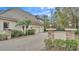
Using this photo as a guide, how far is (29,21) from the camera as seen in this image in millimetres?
5750

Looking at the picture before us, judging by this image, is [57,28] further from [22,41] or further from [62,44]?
[22,41]

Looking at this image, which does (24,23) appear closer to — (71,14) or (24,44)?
(24,44)

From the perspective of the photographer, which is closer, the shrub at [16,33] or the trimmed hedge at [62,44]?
the trimmed hedge at [62,44]

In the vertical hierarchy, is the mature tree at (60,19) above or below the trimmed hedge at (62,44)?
above

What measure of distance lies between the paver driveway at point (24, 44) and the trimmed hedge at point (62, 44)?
0.53 ft

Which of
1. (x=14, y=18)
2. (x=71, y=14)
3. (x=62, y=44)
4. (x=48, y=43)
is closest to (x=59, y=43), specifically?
(x=62, y=44)

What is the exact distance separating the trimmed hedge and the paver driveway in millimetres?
160

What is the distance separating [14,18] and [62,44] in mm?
1112

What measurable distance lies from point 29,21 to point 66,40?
33.4 inches

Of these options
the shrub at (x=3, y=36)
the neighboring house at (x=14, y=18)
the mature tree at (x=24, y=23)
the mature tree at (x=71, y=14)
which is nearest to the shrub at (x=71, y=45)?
the mature tree at (x=71, y=14)

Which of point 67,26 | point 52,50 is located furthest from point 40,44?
point 67,26

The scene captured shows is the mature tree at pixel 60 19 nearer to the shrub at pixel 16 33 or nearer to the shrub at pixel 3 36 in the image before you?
the shrub at pixel 16 33

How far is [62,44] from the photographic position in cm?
566

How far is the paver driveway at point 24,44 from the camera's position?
5.70 meters
